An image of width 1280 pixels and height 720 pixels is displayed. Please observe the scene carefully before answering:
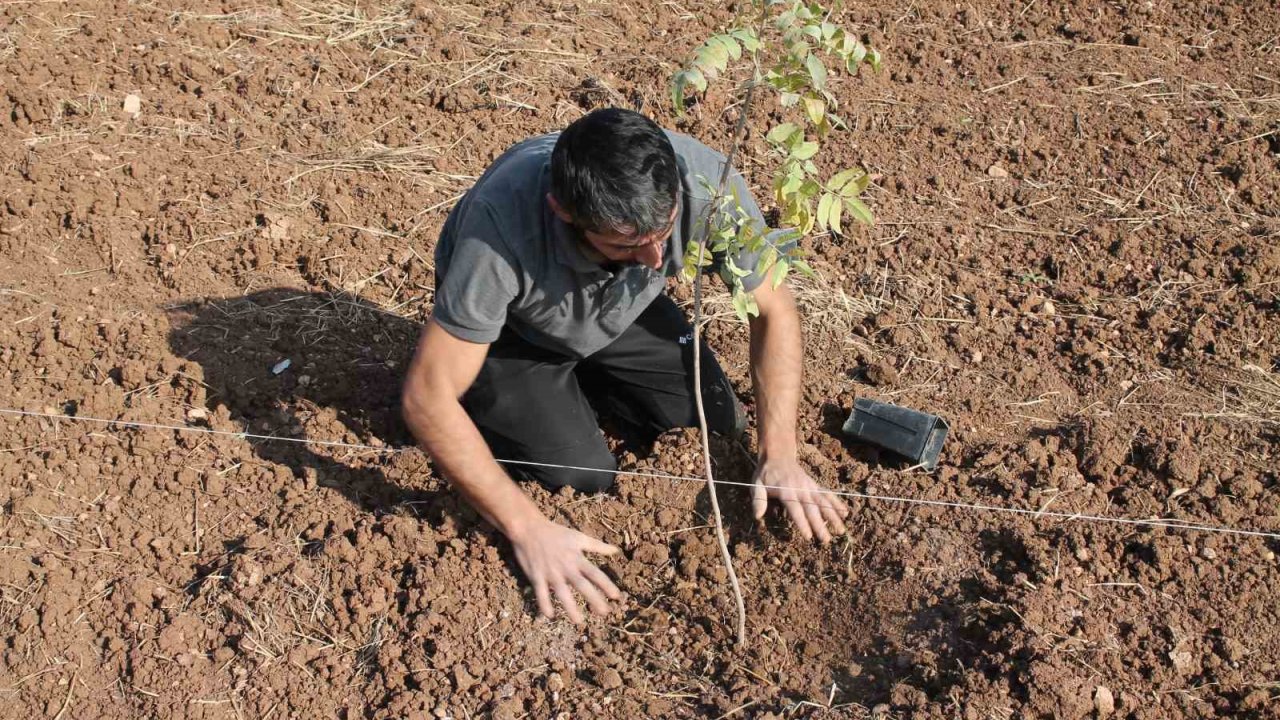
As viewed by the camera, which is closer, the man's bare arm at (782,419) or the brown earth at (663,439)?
the brown earth at (663,439)

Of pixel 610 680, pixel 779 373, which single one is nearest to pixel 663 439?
pixel 779 373

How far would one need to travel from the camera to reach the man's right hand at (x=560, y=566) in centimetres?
282

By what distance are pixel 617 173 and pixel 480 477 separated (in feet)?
2.98

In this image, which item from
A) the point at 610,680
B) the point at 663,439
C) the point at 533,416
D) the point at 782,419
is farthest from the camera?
the point at 663,439

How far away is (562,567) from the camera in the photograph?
2.86m

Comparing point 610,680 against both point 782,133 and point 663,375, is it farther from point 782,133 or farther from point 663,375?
point 782,133

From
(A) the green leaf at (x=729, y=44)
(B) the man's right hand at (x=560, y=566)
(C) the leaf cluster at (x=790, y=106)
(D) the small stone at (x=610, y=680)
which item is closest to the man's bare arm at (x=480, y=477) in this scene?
(B) the man's right hand at (x=560, y=566)

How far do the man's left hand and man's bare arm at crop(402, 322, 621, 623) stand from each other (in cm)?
45

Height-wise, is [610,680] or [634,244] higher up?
[634,244]

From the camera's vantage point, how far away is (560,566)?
9.38 feet

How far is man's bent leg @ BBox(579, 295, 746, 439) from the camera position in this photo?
11.5 ft

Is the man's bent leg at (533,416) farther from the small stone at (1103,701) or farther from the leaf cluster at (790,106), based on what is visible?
the small stone at (1103,701)

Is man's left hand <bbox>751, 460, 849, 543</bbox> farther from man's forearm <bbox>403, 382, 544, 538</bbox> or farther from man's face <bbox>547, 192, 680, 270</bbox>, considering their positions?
man's face <bbox>547, 192, 680, 270</bbox>

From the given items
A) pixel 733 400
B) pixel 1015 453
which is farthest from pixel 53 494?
pixel 1015 453
